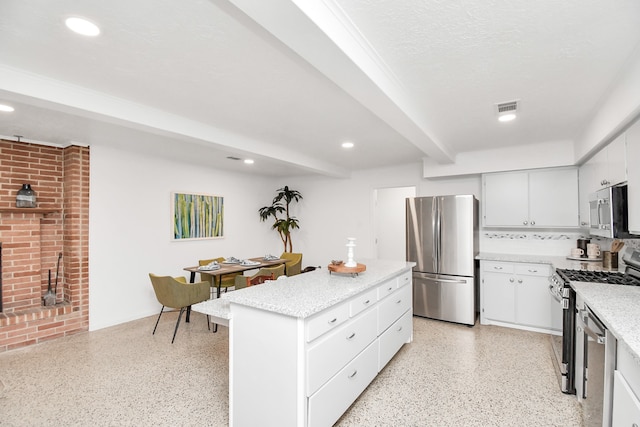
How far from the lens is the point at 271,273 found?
4.02 m

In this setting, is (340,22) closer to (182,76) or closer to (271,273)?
(182,76)

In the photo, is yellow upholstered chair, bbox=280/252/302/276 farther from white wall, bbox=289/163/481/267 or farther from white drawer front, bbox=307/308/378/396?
white drawer front, bbox=307/308/378/396

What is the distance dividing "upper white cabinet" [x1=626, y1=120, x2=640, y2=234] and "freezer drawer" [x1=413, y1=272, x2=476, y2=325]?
2.05 metres

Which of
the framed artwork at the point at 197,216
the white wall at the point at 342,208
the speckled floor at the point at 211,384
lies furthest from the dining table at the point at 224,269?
the white wall at the point at 342,208

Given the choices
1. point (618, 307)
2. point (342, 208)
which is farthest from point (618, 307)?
point (342, 208)

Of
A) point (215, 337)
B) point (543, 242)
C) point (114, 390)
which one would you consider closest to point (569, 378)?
point (543, 242)

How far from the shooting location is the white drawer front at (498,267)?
396 cm

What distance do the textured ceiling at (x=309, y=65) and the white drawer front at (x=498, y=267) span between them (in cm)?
167

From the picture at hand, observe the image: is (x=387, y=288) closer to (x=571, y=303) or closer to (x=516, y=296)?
(x=571, y=303)

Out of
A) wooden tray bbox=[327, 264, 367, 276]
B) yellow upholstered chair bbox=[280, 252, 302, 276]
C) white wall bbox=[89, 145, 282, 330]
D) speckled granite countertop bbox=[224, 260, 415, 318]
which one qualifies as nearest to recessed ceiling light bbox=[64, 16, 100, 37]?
speckled granite countertop bbox=[224, 260, 415, 318]

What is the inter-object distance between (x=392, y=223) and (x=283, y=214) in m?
2.44

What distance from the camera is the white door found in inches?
268

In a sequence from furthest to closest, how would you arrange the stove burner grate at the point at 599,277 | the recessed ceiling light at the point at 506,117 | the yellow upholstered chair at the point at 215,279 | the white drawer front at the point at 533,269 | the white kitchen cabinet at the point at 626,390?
the yellow upholstered chair at the point at 215,279 < the white drawer front at the point at 533,269 < the recessed ceiling light at the point at 506,117 < the stove burner grate at the point at 599,277 < the white kitchen cabinet at the point at 626,390

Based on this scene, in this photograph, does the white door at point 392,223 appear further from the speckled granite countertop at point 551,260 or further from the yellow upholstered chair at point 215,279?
the yellow upholstered chair at point 215,279
